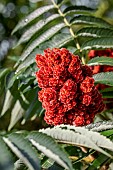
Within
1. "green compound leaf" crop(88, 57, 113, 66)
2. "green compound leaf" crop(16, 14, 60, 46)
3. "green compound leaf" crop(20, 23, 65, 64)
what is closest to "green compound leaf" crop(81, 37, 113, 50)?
"green compound leaf" crop(88, 57, 113, 66)

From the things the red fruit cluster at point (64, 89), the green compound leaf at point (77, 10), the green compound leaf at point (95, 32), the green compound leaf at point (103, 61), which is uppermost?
the green compound leaf at point (77, 10)

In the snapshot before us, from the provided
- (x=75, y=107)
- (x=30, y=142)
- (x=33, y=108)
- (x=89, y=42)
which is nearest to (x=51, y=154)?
(x=30, y=142)

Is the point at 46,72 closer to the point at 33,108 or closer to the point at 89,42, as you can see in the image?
the point at 89,42

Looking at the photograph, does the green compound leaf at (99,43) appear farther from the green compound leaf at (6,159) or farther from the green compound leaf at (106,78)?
the green compound leaf at (6,159)

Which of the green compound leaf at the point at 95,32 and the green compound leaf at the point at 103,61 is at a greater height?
the green compound leaf at the point at 95,32

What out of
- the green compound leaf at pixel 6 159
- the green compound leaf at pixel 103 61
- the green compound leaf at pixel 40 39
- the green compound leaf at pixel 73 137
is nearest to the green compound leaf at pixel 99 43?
the green compound leaf at pixel 103 61

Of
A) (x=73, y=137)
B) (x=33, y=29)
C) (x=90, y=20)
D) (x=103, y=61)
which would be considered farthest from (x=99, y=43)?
(x=73, y=137)
